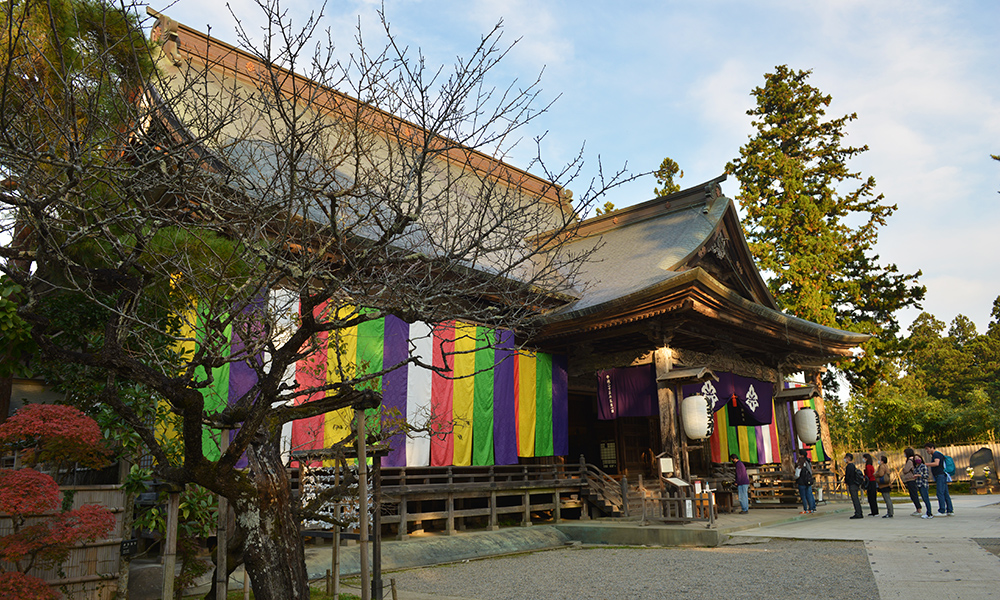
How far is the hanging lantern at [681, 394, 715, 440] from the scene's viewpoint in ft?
41.2

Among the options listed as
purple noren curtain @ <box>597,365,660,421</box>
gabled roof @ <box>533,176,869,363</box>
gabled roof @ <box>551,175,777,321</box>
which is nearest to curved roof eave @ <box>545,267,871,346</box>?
gabled roof @ <box>533,176,869,363</box>

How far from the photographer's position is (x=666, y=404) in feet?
43.0

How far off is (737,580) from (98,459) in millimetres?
6567

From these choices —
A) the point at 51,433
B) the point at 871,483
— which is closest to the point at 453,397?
the point at 51,433

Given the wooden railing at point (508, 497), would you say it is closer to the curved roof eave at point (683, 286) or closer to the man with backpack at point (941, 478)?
the curved roof eave at point (683, 286)

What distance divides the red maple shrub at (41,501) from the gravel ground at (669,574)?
3366 millimetres

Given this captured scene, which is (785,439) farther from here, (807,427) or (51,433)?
(51,433)

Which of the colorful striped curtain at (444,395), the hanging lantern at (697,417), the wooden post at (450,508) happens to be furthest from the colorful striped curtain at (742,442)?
the wooden post at (450,508)

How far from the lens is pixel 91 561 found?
20.2 ft

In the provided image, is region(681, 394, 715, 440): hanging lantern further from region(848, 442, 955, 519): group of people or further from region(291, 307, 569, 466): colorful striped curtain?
region(848, 442, 955, 519): group of people

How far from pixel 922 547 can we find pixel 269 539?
8300 millimetres

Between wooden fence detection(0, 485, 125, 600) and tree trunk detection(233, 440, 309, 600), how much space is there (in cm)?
251

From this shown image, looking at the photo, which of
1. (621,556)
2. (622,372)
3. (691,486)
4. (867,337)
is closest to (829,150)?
(867,337)

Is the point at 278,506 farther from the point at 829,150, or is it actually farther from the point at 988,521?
the point at 829,150
